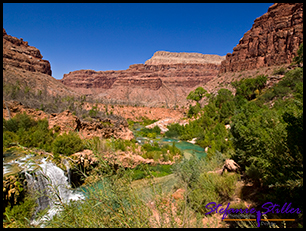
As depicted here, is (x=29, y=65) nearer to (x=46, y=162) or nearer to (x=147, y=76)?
(x=147, y=76)

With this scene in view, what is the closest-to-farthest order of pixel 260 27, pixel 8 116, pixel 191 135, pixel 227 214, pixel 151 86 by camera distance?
pixel 227 214, pixel 8 116, pixel 191 135, pixel 260 27, pixel 151 86

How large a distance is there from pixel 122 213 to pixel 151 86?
114 metres

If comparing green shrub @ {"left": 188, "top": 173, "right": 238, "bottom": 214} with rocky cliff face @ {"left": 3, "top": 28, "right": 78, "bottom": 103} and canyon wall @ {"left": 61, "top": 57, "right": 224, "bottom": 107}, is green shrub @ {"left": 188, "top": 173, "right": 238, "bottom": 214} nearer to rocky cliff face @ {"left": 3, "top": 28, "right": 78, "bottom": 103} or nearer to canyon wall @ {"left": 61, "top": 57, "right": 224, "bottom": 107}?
rocky cliff face @ {"left": 3, "top": 28, "right": 78, "bottom": 103}

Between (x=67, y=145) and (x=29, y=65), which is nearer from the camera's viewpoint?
(x=67, y=145)

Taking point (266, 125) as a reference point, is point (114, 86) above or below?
above

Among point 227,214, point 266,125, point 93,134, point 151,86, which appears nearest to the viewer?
point 227,214

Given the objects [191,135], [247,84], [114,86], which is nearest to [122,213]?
[191,135]

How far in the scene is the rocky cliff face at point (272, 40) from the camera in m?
43.6

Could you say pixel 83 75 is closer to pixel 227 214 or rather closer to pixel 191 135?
pixel 191 135

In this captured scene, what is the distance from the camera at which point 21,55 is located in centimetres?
6631

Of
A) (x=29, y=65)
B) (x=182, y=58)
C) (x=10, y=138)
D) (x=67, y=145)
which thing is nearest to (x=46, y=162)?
(x=67, y=145)

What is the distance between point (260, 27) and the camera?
56.0 m

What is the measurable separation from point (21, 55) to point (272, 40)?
90459 mm

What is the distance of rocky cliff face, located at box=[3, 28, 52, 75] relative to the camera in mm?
59972
